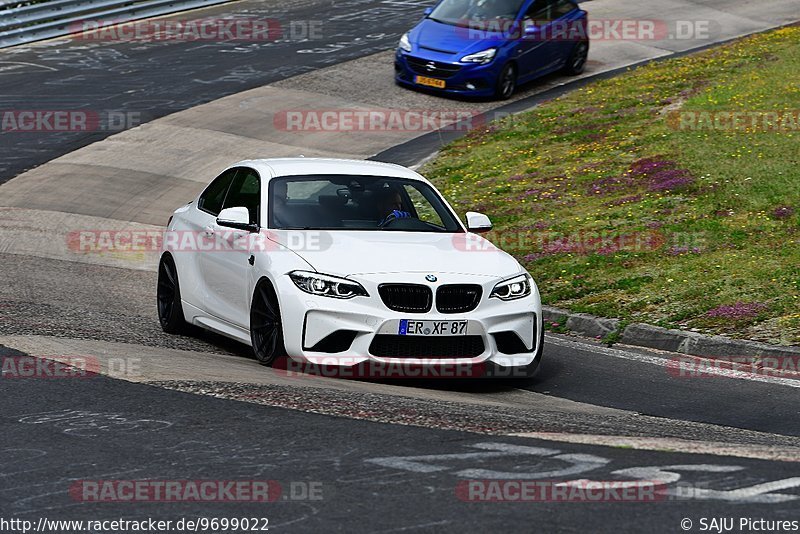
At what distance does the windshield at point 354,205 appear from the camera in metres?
10.6

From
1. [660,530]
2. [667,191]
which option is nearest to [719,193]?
[667,191]

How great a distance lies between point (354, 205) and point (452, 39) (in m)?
14.6

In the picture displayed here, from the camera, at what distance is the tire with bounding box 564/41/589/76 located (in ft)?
88.6

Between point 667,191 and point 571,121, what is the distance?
19.4 feet

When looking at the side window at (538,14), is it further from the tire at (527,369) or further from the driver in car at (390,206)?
the tire at (527,369)

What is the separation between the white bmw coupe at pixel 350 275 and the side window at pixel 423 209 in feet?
0.04

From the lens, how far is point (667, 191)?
1700cm

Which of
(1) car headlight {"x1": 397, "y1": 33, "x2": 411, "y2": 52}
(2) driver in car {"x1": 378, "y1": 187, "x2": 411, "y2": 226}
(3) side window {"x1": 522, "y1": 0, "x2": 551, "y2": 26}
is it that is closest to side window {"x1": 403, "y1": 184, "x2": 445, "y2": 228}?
(2) driver in car {"x1": 378, "y1": 187, "x2": 411, "y2": 226}

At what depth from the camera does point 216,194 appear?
11.7m

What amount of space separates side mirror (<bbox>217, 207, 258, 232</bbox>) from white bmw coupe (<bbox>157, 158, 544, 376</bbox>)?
1cm

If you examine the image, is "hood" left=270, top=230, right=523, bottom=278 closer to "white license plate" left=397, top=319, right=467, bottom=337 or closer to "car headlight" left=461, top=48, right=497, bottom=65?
"white license plate" left=397, top=319, right=467, bottom=337

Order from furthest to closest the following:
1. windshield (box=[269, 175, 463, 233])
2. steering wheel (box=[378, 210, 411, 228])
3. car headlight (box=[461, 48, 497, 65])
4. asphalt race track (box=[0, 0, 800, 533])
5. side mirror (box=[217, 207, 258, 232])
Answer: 1. car headlight (box=[461, 48, 497, 65])
2. steering wheel (box=[378, 210, 411, 228])
3. windshield (box=[269, 175, 463, 233])
4. side mirror (box=[217, 207, 258, 232])
5. asphalt race track (box=[0, 0, 800, 533])

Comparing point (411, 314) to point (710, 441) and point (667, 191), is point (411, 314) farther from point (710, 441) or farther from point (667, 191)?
point (667, 191)

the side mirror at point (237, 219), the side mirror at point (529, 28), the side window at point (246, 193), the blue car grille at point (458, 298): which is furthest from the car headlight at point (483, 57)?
the blue car grille at point (458, 298)
